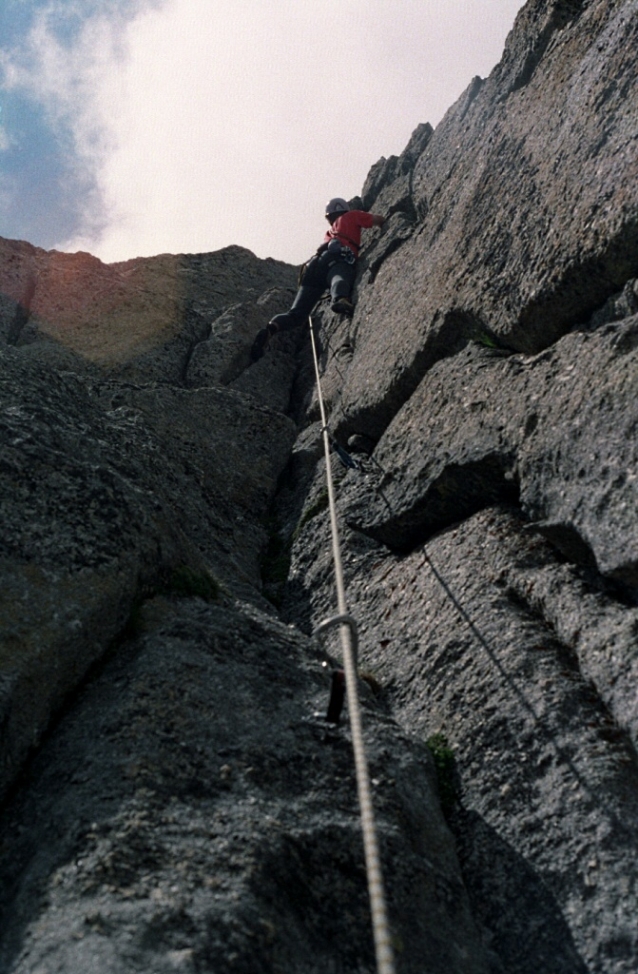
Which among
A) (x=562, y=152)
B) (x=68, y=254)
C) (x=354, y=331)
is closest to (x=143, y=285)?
(x=68, y=254)

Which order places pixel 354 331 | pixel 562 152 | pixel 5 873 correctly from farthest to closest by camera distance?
pixel 354 331
pixel 562 152
pixel 5 873

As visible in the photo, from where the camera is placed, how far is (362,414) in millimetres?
12391

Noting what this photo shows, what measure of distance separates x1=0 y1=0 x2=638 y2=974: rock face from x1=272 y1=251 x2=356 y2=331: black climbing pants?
16.1 ft

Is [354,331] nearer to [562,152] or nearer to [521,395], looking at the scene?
[562,152]

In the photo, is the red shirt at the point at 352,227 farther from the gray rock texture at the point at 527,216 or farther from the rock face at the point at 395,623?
the rock face at the point at 395,623

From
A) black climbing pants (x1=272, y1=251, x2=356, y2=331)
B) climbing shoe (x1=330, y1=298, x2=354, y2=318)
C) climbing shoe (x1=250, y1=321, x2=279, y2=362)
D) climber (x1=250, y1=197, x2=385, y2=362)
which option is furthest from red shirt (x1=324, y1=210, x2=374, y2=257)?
climbing shoe (x1=250, y1=321, x2=279, y2=362)

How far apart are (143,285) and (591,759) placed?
15.8 m

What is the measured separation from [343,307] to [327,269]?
2396 millimetres

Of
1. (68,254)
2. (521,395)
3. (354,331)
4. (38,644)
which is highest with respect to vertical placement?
(68,254)

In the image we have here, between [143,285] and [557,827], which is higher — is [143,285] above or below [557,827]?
above

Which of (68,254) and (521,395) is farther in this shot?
(68,254)

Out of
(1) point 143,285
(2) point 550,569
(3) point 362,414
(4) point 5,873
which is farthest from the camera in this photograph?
(1) point 143,285

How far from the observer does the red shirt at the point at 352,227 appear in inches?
741

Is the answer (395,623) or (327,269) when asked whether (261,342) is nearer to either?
(327,269)
